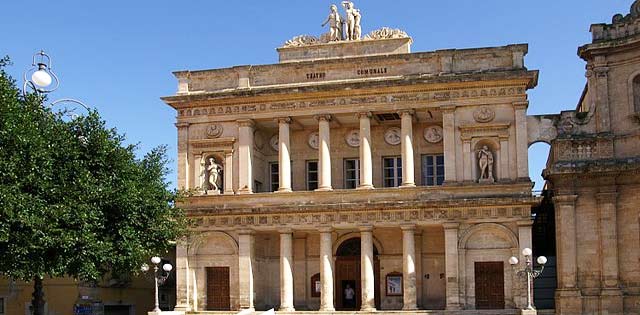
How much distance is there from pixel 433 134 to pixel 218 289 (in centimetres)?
1078

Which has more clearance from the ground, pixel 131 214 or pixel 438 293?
pixel 131 214

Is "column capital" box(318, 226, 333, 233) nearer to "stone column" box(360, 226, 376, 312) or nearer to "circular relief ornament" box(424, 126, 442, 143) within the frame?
"stone column" box(360, 226, 376, 312)

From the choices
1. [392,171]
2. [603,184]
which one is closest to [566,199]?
[603,184]

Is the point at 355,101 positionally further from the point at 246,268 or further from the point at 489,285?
the point at 489,285

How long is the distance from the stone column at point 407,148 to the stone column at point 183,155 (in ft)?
29.3

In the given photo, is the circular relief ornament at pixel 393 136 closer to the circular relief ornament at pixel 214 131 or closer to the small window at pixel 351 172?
the small window at pixel 351 172

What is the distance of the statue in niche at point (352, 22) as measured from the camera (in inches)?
1396

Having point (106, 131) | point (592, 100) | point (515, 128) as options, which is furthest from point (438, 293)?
point (106, 131)

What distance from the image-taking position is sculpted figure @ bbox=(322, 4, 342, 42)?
35562 mm

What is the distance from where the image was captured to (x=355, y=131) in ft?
120

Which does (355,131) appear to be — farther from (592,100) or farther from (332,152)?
(592,100)

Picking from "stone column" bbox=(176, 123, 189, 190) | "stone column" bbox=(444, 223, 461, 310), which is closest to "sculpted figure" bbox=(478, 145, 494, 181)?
"stone column" bbox=(444, 223, 461, 310)

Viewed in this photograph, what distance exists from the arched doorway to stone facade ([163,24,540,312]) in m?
0.06

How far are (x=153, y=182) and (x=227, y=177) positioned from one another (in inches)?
297
